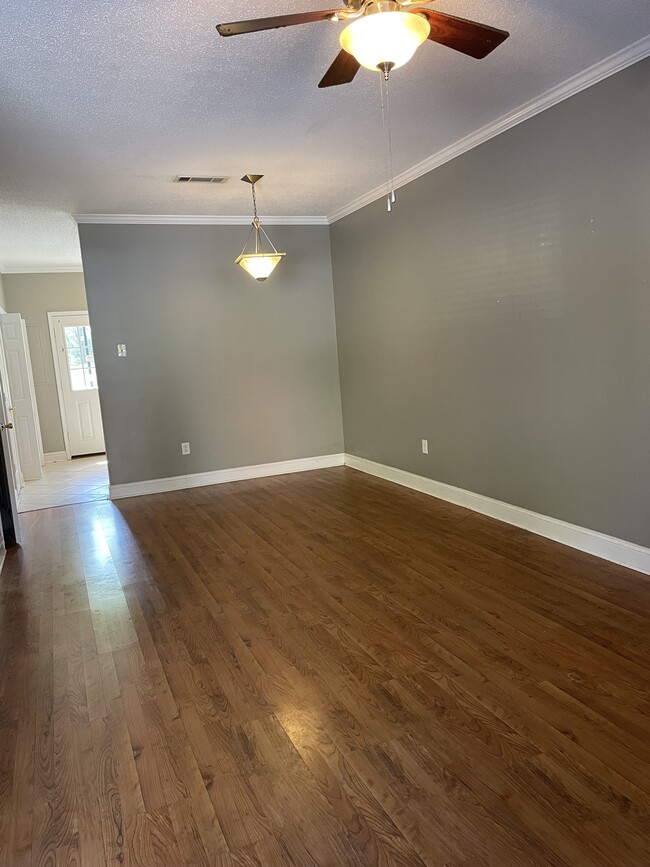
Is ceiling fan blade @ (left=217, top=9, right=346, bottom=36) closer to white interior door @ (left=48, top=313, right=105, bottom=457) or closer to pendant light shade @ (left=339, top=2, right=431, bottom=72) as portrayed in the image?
pendant light shade @ (left=339, top=2, right=431, bottom=72)

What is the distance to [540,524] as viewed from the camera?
3.78 m

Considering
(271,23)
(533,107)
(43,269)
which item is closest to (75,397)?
(43,269)

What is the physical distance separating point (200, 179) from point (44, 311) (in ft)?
15.3

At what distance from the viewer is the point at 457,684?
224 cm

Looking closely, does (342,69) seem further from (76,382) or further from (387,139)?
(76,382)

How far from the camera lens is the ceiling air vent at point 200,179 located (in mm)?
4316

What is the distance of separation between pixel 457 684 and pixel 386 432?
3503 mm

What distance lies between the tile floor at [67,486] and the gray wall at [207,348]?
2.14 feet

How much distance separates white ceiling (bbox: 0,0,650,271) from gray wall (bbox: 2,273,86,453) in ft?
11.2

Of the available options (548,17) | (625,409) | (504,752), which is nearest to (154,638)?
(504,752)

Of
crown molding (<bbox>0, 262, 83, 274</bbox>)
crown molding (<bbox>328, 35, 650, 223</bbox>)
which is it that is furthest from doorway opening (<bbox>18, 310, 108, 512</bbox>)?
crown molding (<bbox>328, 35, 650, 223</bbox>)

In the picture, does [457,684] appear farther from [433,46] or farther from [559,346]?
[433,46]

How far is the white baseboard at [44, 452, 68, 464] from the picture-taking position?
27.1 ft

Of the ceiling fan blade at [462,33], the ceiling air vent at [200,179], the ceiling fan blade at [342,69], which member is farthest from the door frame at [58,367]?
the ceiling fan blade at [462,33]
